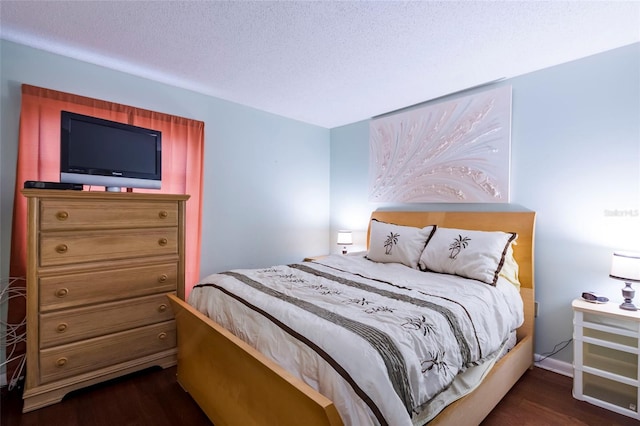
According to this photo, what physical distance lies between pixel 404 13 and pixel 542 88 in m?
1.42

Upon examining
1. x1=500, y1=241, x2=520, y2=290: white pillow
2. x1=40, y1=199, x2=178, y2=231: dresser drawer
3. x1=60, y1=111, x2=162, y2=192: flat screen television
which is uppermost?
x1=60, y1=111, x2=162, y2=192: flat screen television

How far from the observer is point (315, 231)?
3.93 m

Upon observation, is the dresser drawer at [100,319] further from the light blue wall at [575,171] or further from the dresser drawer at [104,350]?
the light blue wall at [575,171]

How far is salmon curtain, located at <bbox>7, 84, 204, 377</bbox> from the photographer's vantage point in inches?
77.5

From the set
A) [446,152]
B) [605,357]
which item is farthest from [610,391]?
[446,152]

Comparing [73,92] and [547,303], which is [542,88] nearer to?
[547,303]

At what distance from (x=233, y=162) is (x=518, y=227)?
271 cm

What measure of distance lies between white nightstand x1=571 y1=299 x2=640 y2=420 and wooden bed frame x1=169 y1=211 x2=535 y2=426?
31 centimetres

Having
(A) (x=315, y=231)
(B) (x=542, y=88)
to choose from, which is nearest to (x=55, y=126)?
(A) (x=315, y=231)

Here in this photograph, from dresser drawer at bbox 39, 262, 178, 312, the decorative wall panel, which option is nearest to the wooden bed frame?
dresser drawer at bbox 39, 262, 178, 312

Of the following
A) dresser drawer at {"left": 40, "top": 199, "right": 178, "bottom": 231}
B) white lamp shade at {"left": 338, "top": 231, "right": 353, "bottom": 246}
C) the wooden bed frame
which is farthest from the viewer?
white lamp shade at {"left": 338, "top": 231, "right": 353, "bottom": 246}

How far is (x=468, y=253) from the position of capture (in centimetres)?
215

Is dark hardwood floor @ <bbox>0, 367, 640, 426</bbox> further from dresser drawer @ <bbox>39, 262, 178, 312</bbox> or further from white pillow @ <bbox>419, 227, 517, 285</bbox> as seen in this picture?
white pillow @ <bbox>419, 227, 517, 285</bbox>

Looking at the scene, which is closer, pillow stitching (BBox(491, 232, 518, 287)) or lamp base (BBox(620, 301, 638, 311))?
lamp base (BBox(620, 301, 638, 311))
